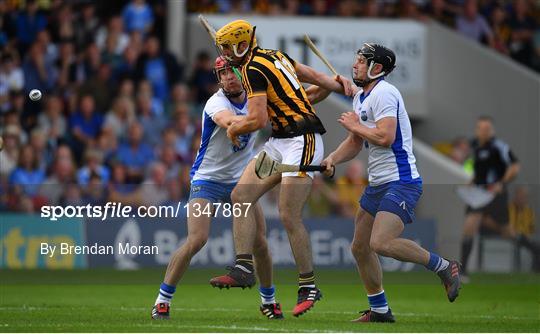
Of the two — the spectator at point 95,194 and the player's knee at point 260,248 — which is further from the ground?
the player's knee at point 260,248

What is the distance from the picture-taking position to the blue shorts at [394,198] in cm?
1186

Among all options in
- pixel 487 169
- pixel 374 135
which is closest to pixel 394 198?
pixel 374 135

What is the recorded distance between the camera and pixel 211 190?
12398mm

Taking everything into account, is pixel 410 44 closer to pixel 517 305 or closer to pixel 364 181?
pixel 364 181

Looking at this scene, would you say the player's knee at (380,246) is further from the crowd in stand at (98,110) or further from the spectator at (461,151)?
the spectator at (461,151)

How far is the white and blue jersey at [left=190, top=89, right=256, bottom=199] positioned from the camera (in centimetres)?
1241

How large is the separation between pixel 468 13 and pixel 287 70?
14.9 metres

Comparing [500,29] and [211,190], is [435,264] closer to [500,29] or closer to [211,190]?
[211,190]

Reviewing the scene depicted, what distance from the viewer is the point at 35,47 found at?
21.5m

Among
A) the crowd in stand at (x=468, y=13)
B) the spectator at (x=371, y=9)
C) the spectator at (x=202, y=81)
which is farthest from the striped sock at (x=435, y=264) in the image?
the spectator at (x=371, y=9)

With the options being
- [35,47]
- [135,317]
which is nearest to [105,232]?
[35,47]

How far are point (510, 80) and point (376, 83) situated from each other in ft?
45.1

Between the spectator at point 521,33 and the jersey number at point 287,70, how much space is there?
15.1 m

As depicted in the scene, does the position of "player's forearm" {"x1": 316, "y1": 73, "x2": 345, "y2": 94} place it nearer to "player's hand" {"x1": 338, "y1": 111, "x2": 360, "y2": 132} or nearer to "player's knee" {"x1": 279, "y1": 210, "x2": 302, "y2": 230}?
"player's hand" {"x1": 338, "y1": 111, "x2": 360, "y2": 132}
